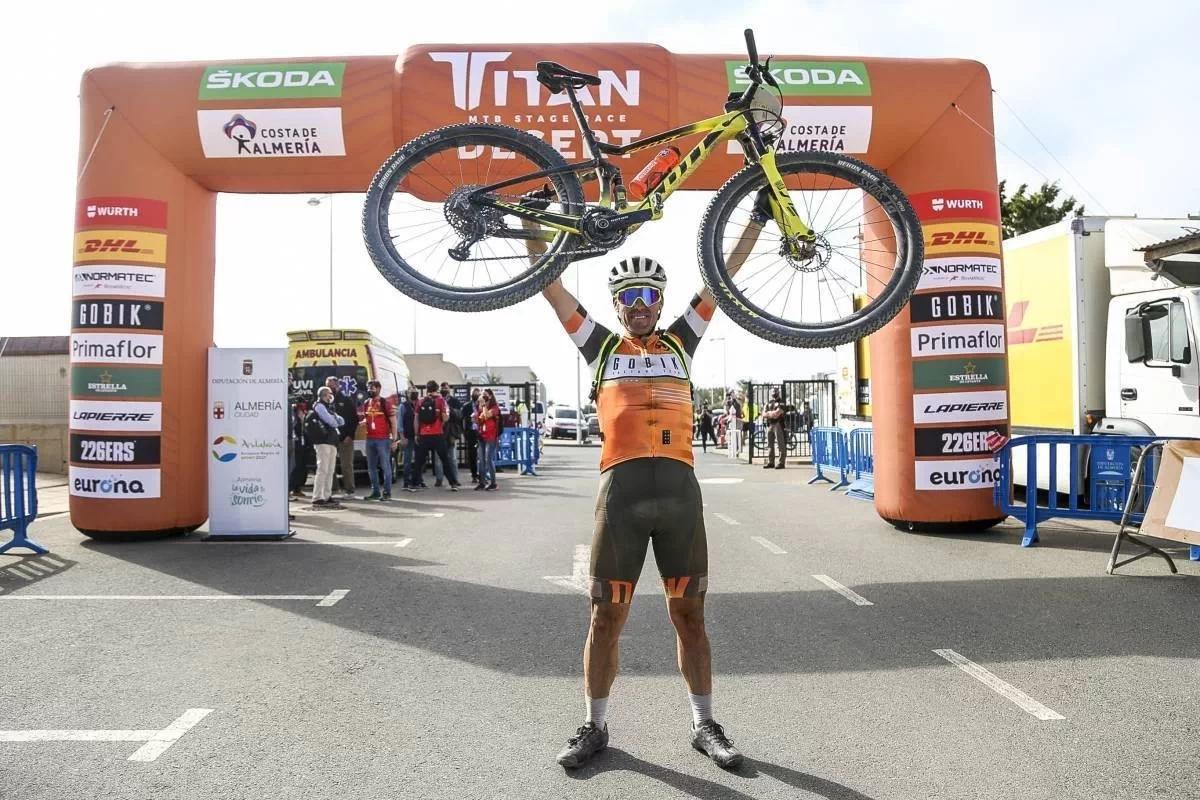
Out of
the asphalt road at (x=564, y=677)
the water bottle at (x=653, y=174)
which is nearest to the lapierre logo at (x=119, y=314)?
the asphalt road at (x=564, y=677)

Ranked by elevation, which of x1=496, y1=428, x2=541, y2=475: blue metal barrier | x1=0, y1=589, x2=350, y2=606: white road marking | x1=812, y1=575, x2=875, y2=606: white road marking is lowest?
x1=0, y1=589, x2=350, y2=606: white road marking

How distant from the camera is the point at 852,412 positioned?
52.0ft

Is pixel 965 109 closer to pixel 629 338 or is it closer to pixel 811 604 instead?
pixel 811 604

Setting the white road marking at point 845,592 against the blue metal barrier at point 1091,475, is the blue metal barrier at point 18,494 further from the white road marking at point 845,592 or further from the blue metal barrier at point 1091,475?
the blue metal barrier at point 1091,475

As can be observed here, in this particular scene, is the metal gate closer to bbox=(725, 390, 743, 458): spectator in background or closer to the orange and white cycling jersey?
bbox=(725, 390, 743, 458): spectator in background

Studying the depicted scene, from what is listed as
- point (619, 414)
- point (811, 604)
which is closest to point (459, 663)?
point (619, 414)

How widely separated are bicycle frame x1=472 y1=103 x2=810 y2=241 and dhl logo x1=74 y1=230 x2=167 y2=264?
578 cm

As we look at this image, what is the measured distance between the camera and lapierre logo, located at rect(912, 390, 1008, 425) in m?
9.15

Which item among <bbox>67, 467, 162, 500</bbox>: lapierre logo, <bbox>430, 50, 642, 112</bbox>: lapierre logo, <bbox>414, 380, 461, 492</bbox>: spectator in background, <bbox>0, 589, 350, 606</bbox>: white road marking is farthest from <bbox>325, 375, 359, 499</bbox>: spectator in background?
<bbox>430, 50, 642, 112</bbox>: lapierre logo

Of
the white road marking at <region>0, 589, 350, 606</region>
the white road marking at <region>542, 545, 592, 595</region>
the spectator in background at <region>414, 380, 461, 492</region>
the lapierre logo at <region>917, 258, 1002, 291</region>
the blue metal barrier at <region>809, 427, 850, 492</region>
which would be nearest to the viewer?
the white road marking at <region>0, 589, 350, 606</region>

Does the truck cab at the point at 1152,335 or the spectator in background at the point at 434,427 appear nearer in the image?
the truck cab at the point at 1152,335

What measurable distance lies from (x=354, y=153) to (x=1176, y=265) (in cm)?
830

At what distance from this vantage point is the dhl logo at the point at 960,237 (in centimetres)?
902

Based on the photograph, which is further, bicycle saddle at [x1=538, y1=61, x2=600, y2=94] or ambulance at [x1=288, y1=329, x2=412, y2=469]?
ambulance at [x1=288, y1=329, x2=412, y2=469]
